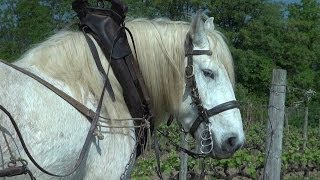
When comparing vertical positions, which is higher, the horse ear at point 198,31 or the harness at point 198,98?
the horse ear at point 198,31

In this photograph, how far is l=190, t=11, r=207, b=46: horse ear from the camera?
9.70 feet

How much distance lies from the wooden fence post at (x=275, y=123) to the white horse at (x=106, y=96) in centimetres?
164

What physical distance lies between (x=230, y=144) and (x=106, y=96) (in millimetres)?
783

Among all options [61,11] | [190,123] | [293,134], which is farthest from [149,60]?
[61,11]

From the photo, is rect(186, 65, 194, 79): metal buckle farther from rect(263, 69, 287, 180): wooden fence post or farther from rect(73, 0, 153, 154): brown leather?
rect(263, 69, 287, 180): wooden fence post

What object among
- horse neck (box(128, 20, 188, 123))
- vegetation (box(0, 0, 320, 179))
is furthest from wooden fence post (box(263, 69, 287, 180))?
vegetation (box(0, 0, 320, 179))

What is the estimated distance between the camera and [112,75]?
2838 millimetres

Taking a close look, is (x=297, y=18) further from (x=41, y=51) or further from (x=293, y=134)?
(x=41, y=51)

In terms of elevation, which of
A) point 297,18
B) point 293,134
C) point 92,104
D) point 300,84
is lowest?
point 300,84

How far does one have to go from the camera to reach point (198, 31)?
9.80 ft

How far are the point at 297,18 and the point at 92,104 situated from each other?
2006 inches

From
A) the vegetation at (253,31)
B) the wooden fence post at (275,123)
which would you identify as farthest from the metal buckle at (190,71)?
the vegetation at (253,31)

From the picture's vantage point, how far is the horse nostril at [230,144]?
304 centimetres

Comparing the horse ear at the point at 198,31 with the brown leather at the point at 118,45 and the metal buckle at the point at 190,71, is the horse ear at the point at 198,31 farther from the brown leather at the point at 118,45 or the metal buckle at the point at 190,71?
the brown leather at the point at 118,45
